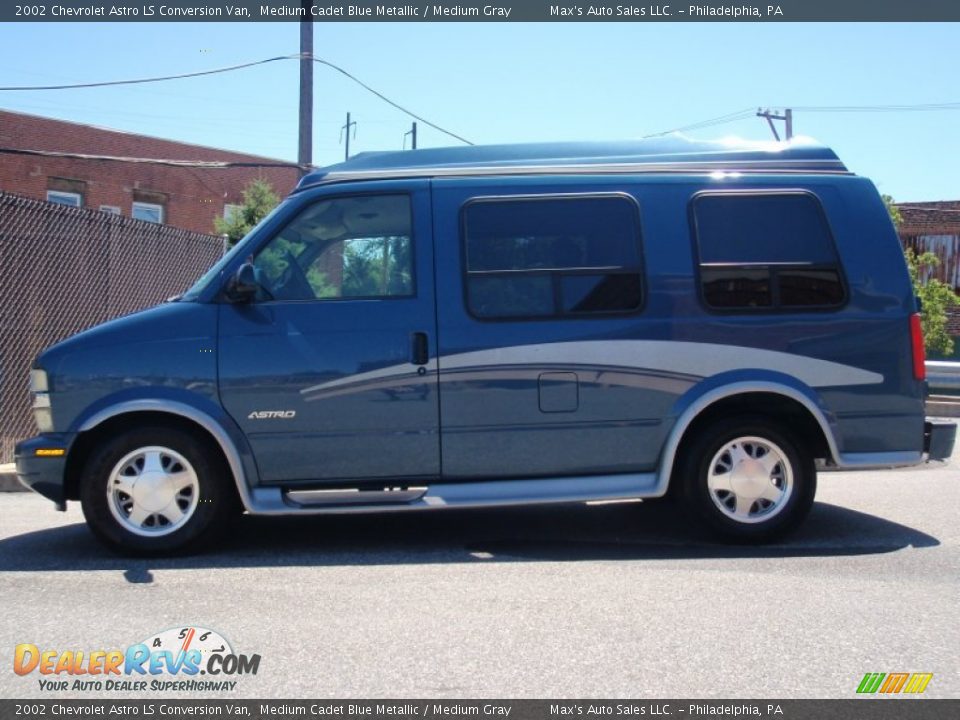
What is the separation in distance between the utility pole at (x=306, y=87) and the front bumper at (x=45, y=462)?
1000cm

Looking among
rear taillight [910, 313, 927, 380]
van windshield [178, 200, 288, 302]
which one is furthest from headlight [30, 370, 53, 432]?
rear taillight [910, 313, 927, 380]

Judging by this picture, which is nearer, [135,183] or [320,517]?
[320,517]

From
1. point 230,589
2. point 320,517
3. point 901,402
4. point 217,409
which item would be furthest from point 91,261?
point 901,402

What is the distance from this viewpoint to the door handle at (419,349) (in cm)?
612

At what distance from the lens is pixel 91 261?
1123 centimetres

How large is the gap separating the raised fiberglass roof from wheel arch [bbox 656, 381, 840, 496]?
1.46 meters

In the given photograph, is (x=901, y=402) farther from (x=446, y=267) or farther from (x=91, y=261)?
(x=91, y=261)

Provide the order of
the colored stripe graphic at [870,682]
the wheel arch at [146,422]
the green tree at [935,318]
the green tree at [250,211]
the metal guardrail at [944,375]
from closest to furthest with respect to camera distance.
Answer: the colored stripe graphic at [870,682] → the wheel arch at [146,422] → the metal guardrail at [944,375] → the green tree at [935,318] → the green tree at [250,211]

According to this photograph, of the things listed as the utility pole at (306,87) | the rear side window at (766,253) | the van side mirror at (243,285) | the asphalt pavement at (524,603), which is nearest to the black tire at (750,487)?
the asphalt pavement at (524,603)

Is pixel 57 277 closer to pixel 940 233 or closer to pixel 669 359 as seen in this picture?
pixel 669 359

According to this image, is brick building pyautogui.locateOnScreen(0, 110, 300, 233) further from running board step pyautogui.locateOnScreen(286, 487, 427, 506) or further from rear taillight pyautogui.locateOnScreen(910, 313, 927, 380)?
rear taillight pyautogui.locateOnScreen(910, 313, 927, 380)

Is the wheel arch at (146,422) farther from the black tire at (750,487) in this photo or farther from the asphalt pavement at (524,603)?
the black tire at (750,487)

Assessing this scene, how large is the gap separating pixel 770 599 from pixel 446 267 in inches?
106

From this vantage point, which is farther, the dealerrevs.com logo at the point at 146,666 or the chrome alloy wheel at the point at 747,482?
the chrome alloy wheel at the point at 747,482
